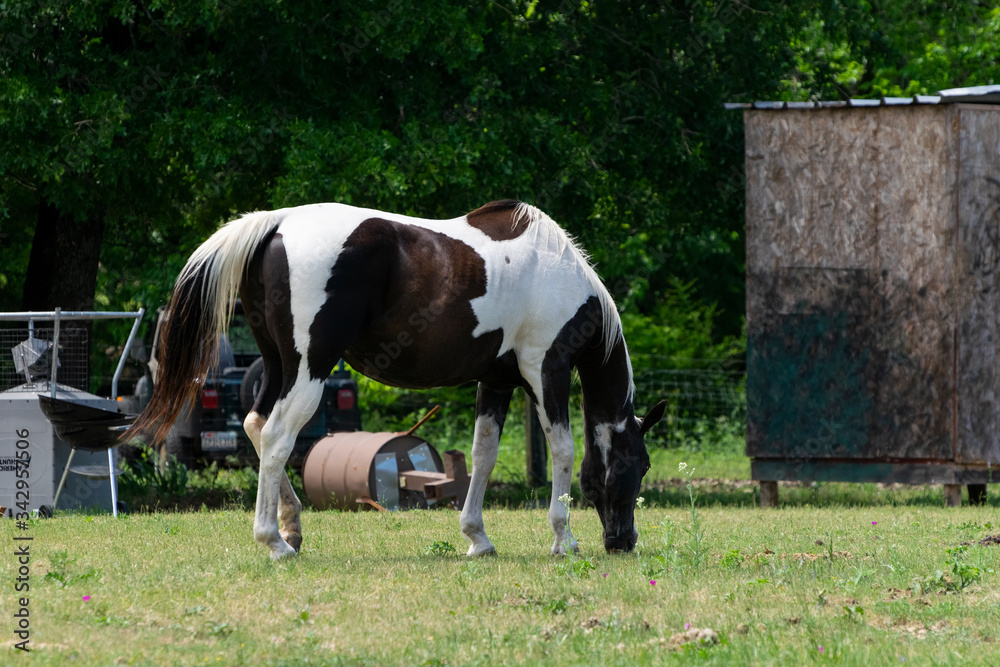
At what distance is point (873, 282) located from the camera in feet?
35.9

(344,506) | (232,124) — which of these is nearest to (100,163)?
(232,124)

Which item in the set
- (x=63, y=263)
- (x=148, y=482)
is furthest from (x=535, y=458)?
(x=63, y=263)

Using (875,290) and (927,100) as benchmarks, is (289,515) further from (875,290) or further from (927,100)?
(927,100)

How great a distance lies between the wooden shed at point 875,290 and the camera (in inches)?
421

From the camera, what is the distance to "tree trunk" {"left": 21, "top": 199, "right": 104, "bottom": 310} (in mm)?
12492

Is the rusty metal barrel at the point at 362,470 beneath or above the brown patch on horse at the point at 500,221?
beneath

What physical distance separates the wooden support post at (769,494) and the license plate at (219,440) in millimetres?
5835

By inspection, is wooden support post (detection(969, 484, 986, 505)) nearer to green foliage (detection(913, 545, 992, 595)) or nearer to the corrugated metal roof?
the corrugated metal roof

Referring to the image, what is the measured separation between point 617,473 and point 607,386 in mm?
560

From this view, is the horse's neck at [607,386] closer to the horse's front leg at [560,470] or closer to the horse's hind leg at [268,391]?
the horse's front leg at [560,470]

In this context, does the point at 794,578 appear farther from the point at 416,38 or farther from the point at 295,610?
the point at 416,38

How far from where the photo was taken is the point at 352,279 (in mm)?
6281

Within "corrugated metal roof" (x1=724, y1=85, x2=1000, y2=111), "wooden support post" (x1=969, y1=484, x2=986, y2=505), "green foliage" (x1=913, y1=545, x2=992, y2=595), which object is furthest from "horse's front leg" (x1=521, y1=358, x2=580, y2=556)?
"wooden support post" (x1=969, y1=484, x2=986, y2=505)

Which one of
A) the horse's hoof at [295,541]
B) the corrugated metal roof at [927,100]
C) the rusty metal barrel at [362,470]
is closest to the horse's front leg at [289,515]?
the horse's hoof at [295,541]
